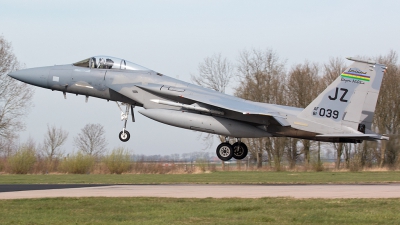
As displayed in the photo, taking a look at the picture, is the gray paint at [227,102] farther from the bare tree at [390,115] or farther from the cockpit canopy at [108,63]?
the bare tree at [390,115]

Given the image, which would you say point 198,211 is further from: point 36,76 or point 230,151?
point 36,76

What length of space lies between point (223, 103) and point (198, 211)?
372 inches

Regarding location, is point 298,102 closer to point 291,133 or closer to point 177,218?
point 291,133

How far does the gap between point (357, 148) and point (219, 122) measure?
72.9 feet

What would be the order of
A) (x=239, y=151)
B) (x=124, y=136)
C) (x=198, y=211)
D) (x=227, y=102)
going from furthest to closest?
(x=239, y=151), (x=124, y=136), (x=227, y=102), (x=198, y=211)

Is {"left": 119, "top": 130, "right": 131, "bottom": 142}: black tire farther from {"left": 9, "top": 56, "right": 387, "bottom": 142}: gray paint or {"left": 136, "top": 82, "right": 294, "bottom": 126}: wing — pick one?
{"left": 136, "top": 82, "right": 294, "bottom": 126}: wing

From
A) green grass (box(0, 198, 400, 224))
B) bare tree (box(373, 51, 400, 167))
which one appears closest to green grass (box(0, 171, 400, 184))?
bare tree (box(373, 51, 400, 167))

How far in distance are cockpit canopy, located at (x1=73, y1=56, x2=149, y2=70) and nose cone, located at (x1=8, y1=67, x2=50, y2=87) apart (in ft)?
4.94

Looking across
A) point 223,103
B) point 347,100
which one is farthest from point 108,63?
point 347,100

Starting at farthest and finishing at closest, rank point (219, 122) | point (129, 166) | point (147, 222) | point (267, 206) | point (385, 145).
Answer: point (129, 166) → point (385, 145) → point (219, 122) → point (267, 206) → point (147, 222)

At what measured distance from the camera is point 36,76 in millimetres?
25469

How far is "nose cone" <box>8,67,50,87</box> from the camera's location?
25.4 metres

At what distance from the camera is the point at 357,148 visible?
4391 centimetres

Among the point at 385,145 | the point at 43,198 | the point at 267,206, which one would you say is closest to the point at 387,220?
the point at 267,206
